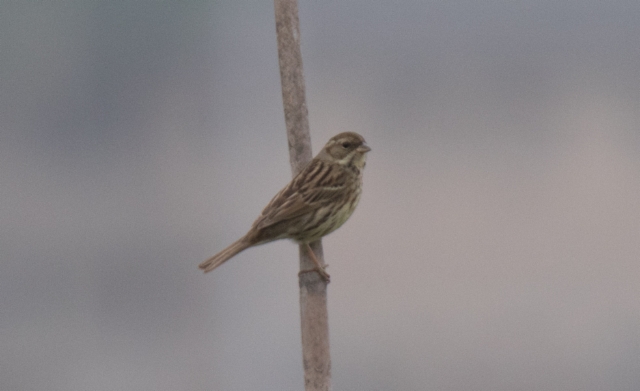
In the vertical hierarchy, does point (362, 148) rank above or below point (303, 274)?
above

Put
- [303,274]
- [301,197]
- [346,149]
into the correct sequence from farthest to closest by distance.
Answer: [346,149], [301,197], [303,274]

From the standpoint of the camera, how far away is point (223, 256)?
8.86 ft

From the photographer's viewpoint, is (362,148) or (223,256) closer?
(223,256)

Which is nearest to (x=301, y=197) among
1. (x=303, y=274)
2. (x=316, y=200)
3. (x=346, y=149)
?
(x=316, y=200)

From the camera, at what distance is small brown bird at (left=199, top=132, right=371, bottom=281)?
297cm

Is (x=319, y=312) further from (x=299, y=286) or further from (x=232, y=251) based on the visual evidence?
(x=232, y=251)

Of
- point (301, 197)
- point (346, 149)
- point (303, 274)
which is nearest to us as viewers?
point (303, 274)

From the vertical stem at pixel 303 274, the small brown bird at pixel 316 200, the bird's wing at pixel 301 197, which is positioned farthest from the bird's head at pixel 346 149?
the vertical stem at pixel 303 274

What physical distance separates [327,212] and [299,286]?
23.4 inches

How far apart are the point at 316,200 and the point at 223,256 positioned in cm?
57

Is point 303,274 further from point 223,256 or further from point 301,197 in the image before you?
point 301,197

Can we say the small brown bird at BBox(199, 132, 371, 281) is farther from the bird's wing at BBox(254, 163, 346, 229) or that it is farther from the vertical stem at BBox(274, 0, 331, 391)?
the vertical stem at BBox(274, 0, 331, 391)

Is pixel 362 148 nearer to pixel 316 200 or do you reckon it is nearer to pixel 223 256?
pixel 316 200

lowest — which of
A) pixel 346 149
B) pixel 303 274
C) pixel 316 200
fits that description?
pixel 303 274
